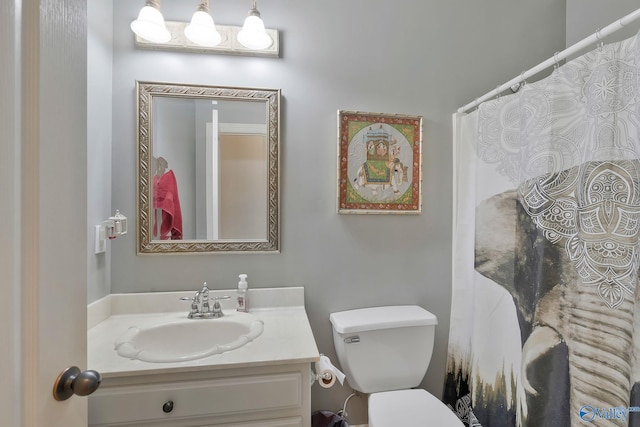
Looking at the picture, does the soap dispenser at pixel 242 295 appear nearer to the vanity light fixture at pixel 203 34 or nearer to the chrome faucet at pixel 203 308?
the chrome faucet at pixel 203 308

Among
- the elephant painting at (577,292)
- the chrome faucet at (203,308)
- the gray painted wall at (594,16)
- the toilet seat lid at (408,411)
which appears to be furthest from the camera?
the gray painted wall at (594,16)

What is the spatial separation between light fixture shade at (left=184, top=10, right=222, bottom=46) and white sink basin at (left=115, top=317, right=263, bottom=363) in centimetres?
123

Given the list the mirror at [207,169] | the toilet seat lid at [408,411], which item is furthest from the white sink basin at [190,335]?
the toilet seat lid at [408,411]

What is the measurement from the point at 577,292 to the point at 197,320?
1.43 m

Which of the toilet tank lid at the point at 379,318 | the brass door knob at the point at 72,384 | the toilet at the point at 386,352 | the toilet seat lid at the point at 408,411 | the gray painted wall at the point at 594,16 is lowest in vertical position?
the toilet seat lid at the point at 408,411

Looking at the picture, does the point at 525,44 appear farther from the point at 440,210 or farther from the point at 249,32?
the point at 249,32

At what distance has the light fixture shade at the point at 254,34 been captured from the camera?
1.31m

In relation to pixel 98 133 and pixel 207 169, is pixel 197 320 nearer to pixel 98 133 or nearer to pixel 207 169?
pixel 207 169

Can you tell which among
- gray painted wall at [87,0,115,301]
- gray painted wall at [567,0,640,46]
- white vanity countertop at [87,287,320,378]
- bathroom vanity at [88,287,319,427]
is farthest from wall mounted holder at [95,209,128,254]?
gray painted wall at [567,0,640,46]

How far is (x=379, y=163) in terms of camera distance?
1.56 meters

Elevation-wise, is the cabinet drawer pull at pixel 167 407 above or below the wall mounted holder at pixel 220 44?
below

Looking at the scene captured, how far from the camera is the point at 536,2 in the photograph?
1.70m

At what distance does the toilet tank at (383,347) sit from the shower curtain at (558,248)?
26cm

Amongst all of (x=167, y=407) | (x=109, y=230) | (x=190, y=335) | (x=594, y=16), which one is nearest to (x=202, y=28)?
(x=109, y=230)
